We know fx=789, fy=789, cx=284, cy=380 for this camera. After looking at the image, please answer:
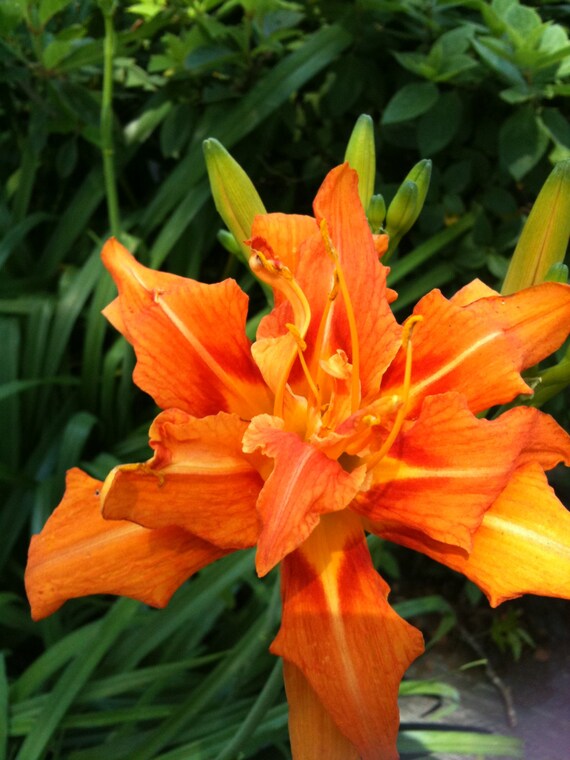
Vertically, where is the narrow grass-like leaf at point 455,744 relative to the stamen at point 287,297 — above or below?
below

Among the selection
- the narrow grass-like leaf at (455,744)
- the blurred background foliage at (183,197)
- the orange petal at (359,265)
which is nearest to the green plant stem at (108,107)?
the blurred background foliage at (183,197)

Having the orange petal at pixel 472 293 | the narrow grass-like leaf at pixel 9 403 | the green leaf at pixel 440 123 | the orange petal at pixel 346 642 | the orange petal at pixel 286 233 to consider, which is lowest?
the narrow grass-like leaf at pixel 9 403

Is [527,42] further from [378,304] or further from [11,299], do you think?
[11,299]

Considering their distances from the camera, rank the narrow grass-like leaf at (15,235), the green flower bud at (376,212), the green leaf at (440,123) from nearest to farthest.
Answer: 1. the green flower bud at (376,212)
2. the green leaf at (440,123)
3. the narrow grass-like leaf at (15,235)

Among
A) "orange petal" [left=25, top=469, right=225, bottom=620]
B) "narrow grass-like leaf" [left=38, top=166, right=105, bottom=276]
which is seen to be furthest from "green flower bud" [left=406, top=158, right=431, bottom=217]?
"narrow grass-like leaf" [left=38, top=166, right=105, bottom=276]

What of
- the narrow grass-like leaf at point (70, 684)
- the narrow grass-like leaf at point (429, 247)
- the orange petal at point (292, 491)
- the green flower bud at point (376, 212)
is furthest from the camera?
the narrow grass-like leaf at point (429, 247)

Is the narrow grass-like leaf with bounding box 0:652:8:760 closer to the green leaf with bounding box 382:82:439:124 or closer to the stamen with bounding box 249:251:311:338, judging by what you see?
the stamen with bounding box 249:251:311:338

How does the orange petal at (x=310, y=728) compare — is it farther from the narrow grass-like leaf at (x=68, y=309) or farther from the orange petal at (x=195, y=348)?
the narrow grass-like leaf at (x=68, y=309)
